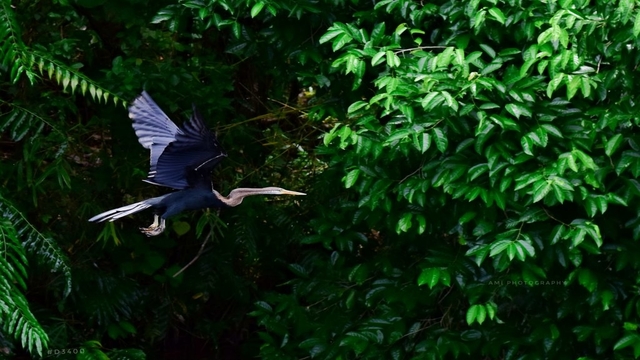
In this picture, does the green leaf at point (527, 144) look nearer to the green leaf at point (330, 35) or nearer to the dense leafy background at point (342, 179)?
the dense leafy background at point (342, 179)

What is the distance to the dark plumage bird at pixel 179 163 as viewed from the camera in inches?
147

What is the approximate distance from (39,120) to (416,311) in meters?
2.03

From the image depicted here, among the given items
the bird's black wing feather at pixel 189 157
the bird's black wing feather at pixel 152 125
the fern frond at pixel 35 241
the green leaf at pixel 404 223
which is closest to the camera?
the bird's black wing feather at pixel 189 157

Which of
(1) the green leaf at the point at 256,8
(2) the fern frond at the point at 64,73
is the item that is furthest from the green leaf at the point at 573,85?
(2) the fern frond at the point at 64,73

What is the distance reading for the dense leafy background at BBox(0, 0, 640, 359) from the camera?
4012 millimetres

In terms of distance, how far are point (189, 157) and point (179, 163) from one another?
5 cm

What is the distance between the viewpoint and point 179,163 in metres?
3.85

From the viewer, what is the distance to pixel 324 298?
533 cm

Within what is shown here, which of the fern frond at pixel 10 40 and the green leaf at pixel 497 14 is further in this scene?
the fern frond at pixel 10 40

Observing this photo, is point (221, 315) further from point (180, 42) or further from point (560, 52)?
point (560, 52)

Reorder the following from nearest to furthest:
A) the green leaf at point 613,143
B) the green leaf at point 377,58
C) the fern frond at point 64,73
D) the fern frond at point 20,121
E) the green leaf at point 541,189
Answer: the green leaf at point 541,189
the green leaf at point 613,143
the green leaf at point 377,58
the fern frond at point 64,73
the fern frond at point 20,121

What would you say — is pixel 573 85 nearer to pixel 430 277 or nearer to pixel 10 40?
pixel 430 277

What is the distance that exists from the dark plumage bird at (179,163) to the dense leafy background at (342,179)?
1.89 ft

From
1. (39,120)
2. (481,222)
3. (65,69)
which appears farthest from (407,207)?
(39,120)
